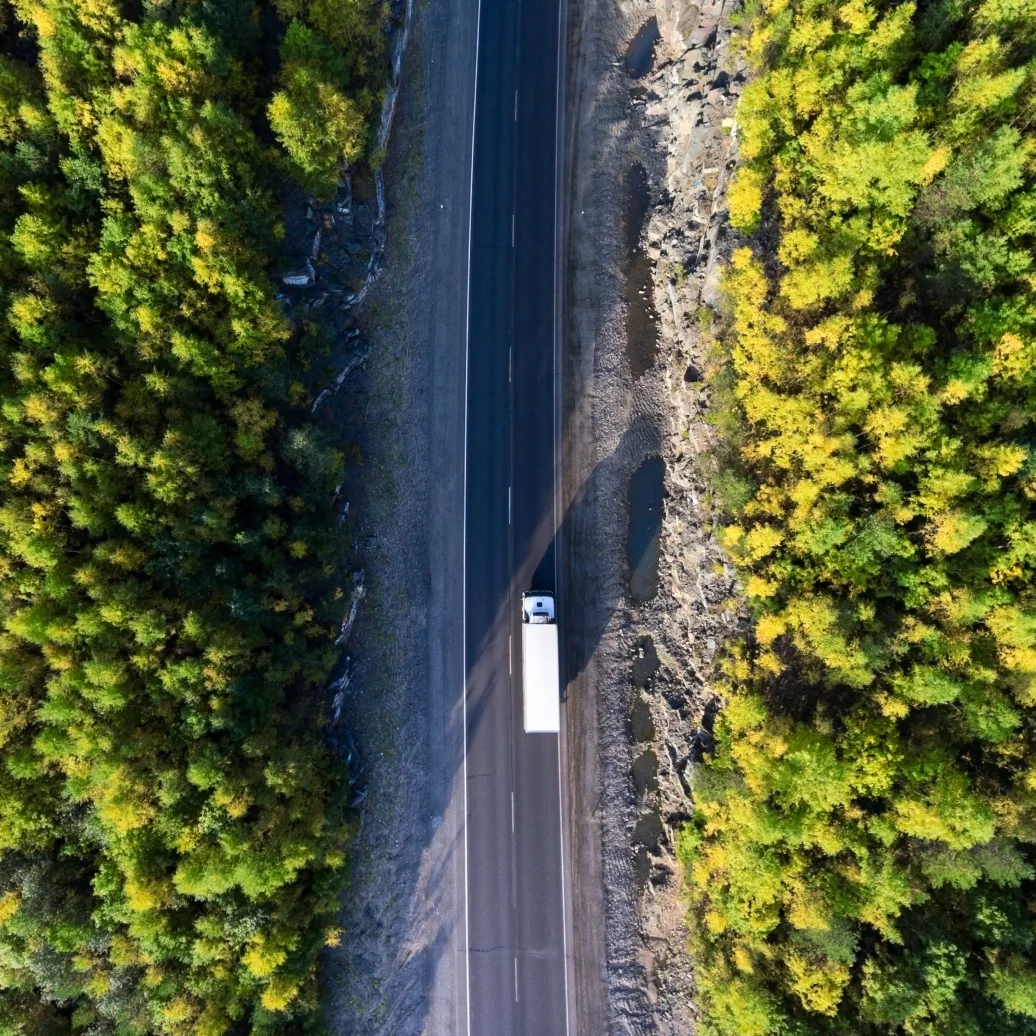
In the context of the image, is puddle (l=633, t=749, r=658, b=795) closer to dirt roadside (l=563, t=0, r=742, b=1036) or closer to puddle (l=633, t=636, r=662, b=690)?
dirt roadside (l=563, t=0, r=742, b=1036)

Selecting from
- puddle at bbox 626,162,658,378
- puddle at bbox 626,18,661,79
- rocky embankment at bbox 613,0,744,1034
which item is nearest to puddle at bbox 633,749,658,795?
rocky embankment at bbox 613,0,744,1034

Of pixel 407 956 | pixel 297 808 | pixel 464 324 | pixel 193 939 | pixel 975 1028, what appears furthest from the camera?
pixel 464 324

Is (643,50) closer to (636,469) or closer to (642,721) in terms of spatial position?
(636,469)

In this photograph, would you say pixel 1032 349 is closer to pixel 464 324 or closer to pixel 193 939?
pixel 464 324

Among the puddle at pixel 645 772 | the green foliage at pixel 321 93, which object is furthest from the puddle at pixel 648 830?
the green foliage at pixel 321 93

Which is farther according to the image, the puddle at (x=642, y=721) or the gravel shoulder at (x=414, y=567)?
the puddle at (x=642, y=721)

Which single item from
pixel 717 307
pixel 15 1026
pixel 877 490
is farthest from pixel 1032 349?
pixel 15 1026

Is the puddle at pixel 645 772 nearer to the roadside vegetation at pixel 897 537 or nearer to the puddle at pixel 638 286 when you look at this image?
the roadside vegetation at pixel 897 537
